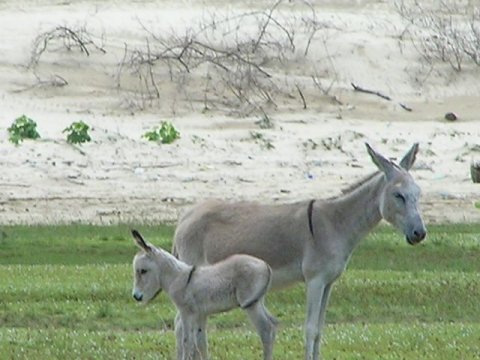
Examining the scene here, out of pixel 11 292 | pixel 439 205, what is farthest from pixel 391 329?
pixel 439 205

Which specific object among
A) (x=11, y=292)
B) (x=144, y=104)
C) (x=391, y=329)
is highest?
(x=391, y=329)

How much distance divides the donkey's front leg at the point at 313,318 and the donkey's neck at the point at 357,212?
43 centimetres

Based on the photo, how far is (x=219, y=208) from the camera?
11914 millimetres

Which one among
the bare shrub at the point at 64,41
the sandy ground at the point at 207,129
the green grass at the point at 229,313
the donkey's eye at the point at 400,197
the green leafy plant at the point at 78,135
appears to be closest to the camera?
the donkey's eye at the point at 400,197

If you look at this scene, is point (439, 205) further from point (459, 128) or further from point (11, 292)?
point (11, 292)

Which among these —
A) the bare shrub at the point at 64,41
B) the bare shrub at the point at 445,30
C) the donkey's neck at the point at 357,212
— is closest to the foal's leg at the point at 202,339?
the donkey's neck at the point at 357,212

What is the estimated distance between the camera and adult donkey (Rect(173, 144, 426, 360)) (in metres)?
11.4

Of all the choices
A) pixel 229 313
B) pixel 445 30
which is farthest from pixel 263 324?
pixel 445 30

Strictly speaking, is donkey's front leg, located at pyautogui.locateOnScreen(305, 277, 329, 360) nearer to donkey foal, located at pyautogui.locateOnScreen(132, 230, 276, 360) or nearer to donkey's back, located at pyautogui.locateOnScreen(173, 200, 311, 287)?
donkey's back, located at pyautogui.locateOnScreen(173, 200, 311, 287)

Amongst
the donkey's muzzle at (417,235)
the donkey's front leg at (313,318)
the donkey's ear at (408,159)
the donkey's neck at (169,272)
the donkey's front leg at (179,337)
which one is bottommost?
the donkey's front leg at (179,337)

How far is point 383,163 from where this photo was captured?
11320mm

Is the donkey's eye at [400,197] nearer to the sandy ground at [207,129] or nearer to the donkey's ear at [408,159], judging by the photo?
the donkey's ear at [408,159]

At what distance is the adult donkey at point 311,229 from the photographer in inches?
448

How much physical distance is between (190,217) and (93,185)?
13.5 m
